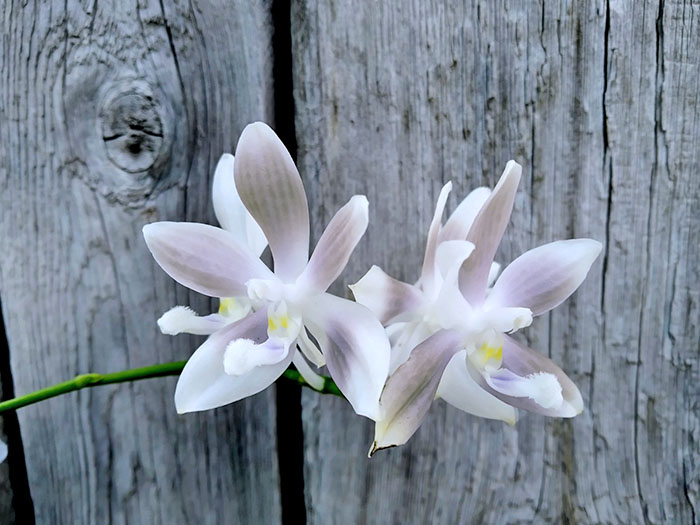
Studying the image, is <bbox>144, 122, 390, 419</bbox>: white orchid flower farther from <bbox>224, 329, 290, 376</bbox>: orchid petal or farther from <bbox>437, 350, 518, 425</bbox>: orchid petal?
<bbox>437, 350, 518, 425</bbox>: orchid petal

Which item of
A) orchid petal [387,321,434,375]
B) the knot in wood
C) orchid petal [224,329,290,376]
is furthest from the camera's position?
the knot in wood

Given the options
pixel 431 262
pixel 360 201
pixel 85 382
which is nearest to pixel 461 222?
pixel 431 262

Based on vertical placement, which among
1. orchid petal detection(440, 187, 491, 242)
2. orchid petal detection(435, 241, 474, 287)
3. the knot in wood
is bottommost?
orchid petal detection(435, 241, 474, 287)

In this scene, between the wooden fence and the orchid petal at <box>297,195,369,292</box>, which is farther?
the wooden fence

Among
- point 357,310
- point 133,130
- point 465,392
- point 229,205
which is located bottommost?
point 465,392

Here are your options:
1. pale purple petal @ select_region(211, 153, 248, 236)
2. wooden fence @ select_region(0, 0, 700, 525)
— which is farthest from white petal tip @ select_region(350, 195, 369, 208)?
wooden fence @ select_region(0, 0, 700, 525)

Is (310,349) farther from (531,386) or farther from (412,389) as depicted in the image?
(531,386)
